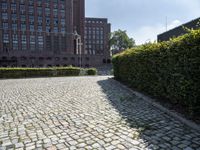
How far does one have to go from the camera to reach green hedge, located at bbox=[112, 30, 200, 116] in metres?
4.27

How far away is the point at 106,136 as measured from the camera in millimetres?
3680

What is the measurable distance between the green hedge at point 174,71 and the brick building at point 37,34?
161 feet

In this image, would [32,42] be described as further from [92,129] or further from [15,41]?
[92,129]

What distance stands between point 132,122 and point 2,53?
62045 mm

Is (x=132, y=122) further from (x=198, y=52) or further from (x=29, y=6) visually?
(x=29, y=6)

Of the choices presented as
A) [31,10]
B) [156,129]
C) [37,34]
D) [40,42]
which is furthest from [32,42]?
[156,129]

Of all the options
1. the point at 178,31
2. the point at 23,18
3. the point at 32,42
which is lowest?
the point at 178,31

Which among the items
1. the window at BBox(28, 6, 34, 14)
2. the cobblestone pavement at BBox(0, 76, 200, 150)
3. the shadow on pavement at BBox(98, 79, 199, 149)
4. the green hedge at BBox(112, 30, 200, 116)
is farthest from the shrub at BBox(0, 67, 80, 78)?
the window at BBox(28, 6, 34, 14)

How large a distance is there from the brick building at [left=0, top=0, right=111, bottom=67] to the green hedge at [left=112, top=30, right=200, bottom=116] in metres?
49.0

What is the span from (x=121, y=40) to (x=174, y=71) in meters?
84.0

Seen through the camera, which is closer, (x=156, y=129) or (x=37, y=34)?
(x=156, y=129)

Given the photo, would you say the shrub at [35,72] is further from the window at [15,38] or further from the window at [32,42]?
the window at [15,38]

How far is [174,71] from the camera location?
5.24m

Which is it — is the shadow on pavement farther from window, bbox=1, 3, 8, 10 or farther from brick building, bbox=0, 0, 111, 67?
window, bbox=1, 3, 8, 10
